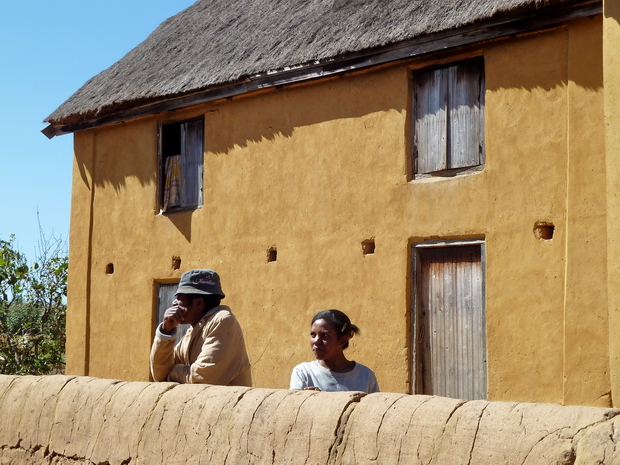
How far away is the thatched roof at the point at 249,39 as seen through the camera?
838 cm

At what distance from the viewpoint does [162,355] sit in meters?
4.88

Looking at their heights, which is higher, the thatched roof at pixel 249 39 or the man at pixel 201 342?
the thatched roof at pixel 249 39

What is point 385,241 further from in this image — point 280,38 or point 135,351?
point 135,351

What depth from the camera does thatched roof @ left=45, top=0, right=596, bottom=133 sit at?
8375 mm

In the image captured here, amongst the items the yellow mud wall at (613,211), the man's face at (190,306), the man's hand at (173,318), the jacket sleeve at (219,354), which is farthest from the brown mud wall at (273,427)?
the yellow mud wall at (613,211)

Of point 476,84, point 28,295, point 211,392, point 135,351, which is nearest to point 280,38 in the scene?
point 476,84

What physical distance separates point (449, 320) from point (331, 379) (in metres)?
3.95

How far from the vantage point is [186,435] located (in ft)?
13.5

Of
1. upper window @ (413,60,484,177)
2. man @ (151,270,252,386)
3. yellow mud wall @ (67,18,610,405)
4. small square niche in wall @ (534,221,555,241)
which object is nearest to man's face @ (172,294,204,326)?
man @ (151,270,252,386)

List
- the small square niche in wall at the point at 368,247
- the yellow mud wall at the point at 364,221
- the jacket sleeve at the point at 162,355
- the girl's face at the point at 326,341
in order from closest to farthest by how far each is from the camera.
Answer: the girl's face at the point at 326,341 < the jacket sleeve at the point at 162,355 < the yellow mud wall at the point at 364,221 < the small square niche in wall at the point at 368,247

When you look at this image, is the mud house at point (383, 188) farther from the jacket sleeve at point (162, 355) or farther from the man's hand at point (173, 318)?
the jacket sleeve at point (162, 355)

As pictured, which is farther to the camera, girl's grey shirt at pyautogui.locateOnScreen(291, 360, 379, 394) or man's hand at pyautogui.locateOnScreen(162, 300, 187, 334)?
man's hand at pyautogui.locateOnScreen(162, 300, 187, 334)

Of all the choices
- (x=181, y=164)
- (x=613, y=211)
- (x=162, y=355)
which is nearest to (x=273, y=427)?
(x=162, y=355)

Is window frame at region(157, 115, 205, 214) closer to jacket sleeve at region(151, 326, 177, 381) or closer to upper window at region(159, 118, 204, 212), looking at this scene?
upper window at region(159, 118, 204, 212)
